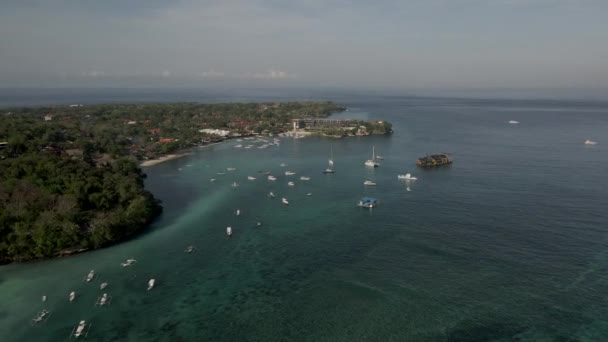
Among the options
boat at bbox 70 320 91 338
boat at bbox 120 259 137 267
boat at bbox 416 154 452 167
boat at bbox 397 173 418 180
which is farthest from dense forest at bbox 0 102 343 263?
boat at bbox 416 154 452 167

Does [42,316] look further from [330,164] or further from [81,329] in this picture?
[330,164]

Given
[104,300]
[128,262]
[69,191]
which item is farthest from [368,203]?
[69,191]

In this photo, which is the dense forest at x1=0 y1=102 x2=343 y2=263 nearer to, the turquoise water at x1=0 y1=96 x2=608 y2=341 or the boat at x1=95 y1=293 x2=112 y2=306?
the turquoise water at x1=0 y1=96 x2=608 y2=341

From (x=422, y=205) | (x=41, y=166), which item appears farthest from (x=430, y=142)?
(x=41, y=166)

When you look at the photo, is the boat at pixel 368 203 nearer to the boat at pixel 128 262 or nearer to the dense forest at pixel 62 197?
the dense forest at pixel 62 197

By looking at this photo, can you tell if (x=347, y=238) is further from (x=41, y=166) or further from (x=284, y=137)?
(x=284, y=137)

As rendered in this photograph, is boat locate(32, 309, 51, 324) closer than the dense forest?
Yes
